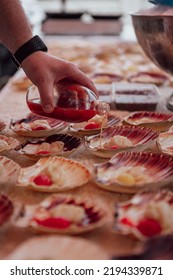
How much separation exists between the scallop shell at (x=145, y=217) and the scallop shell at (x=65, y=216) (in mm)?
50

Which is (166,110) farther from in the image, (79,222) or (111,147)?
(79,222)

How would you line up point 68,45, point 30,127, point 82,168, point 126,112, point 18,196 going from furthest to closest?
point 68,45 < point 126,112 < point 30,127 < point 82,168 < point 18,196

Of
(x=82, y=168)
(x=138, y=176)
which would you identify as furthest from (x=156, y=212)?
(x=82, y=168)

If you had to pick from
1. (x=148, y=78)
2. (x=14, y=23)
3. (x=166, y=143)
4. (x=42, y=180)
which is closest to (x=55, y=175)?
(x=42, y=180)

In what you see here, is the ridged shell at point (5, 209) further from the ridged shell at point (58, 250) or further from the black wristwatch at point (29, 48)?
the black wristwatch at point (29, 48)

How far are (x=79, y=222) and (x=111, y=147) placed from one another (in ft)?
1.85

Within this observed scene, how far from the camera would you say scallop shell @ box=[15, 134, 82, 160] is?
1649 millimetres

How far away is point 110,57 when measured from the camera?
3.61 meters

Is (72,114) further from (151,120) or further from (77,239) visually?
(77,239)

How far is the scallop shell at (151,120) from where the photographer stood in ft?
6.54

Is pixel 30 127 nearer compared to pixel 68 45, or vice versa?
pixel 30 127

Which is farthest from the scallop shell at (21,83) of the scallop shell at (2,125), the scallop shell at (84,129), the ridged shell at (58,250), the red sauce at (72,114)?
the ridged shell at (58,250)

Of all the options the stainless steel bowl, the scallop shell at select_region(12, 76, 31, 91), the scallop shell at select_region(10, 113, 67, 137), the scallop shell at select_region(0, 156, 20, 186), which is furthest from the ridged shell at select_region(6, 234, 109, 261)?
the scallop shell at select_region(12, 76, 31, 91)
